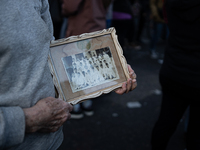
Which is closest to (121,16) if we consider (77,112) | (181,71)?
(77,112)

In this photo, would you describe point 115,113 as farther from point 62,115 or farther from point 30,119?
point 30,119

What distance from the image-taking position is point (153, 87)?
387 cm

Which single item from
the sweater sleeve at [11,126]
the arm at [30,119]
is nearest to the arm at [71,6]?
the arm at [30,119]

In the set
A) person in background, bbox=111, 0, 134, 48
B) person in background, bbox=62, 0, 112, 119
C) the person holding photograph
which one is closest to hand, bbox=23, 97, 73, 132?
the person holding photograph

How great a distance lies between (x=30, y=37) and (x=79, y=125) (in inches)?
82.7

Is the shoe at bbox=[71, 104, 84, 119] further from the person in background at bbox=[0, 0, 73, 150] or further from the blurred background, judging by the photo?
the person in background at bbox=[0, 0, 73, 150]

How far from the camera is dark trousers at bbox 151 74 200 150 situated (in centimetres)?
154

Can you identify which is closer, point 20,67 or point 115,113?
point 20,67

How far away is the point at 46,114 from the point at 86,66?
0.37 meters

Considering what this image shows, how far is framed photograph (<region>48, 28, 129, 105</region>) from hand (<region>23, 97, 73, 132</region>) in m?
0.10

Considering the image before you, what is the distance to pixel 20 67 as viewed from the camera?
0.77 meters

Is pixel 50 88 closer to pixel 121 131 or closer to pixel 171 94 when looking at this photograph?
pixel 171 94

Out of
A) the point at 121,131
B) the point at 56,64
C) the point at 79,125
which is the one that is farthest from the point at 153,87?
the point at 56,64

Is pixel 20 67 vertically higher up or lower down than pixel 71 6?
higher up
